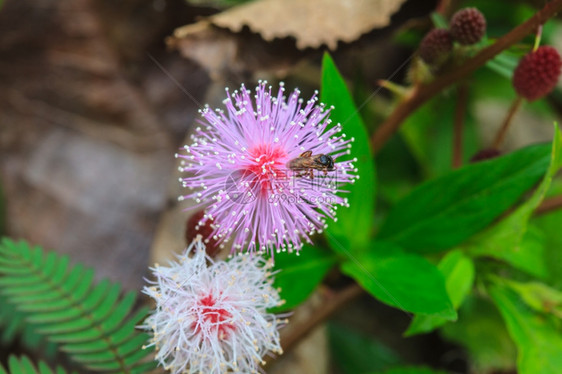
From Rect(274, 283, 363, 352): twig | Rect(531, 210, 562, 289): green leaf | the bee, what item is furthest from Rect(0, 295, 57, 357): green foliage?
Rect(531, 210, 562, 289): green leaf

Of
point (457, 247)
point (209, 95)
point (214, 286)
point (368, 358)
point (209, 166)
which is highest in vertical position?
point (209, 95)

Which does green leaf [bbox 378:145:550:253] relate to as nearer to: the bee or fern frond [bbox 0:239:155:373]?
the bee

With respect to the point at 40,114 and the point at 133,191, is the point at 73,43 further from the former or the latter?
the point at 133,191

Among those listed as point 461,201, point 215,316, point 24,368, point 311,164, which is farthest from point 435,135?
point 24,368

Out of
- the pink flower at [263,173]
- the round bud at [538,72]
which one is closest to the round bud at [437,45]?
the round bud at [538,72]

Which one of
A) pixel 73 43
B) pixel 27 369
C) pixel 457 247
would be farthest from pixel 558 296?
pixel 73 43
